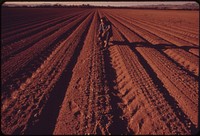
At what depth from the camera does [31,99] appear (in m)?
4.79

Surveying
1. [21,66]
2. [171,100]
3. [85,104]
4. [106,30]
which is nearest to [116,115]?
[85,104]

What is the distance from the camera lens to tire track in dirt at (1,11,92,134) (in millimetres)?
3896

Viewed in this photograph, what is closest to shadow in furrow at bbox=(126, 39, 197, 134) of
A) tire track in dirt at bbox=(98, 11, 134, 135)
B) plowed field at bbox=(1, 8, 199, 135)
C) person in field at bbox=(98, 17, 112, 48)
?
plowed field at bbox=(1, 8, 199, 135)

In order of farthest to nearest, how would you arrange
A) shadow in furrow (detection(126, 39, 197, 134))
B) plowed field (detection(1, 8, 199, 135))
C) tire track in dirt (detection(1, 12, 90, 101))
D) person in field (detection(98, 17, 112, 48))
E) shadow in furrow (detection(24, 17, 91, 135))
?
person in field (detection(98, 17, 112, 48)), tire track in dirt (detection(1, 12, 90, 101)), shadow in furrow (detection(126, 39, 197, 134)), plowed field (detection(1, 8, 199, 135)), shadow in furrow (detection(24, 17, 91, 135))

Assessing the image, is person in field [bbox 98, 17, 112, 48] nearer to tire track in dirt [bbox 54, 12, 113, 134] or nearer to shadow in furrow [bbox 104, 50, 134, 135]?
tire track in dirt [bbox 54, 12, 113, 134]

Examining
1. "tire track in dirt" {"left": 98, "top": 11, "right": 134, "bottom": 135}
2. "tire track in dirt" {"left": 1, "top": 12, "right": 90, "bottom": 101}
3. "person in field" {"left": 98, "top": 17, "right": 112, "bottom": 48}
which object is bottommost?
"tire track in dirt" {"left": 1, "top": 12, "right": 90, "bottom": 101}

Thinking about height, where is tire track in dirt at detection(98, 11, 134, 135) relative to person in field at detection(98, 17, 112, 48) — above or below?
below

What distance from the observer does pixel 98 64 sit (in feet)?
23.6

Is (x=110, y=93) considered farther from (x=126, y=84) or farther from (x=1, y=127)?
(x=1, y=127)

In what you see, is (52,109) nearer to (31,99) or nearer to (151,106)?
(31,99)

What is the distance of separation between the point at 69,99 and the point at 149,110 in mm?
1972

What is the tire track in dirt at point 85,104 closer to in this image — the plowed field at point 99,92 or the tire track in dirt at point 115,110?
the plowed field at point 99,92

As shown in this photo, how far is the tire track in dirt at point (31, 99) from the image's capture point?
390 centimetres

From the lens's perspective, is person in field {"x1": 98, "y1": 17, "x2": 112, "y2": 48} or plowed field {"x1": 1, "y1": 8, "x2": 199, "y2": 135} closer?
plowed field {"x1": 1, "y1": 8, "x2": 199, "y2": 135}
